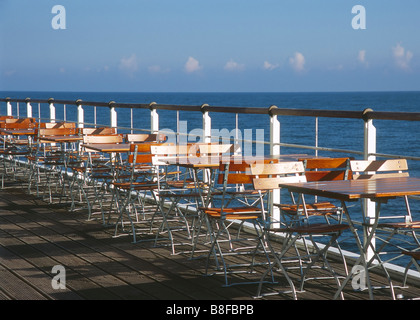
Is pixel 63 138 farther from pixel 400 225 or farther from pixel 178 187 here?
pixel 400 225

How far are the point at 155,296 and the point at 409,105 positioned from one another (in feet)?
257

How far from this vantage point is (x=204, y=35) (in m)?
60.7

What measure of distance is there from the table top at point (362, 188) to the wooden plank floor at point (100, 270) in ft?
2.45

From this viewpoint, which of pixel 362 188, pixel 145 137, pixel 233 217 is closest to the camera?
pixel 362 188

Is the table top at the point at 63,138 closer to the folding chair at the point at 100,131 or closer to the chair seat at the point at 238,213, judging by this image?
the folding chair at the point at 100,131

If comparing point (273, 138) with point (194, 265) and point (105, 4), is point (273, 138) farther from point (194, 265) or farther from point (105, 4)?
point (105, 4)

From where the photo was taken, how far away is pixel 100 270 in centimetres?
524

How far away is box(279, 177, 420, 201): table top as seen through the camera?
3855mm

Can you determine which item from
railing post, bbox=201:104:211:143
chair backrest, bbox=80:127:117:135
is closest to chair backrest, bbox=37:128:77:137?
chair backrest, bbox=80:127:117:135

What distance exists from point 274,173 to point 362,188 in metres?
0.82

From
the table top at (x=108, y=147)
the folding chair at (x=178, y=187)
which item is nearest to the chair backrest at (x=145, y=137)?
the table top at (x=108, y=147)

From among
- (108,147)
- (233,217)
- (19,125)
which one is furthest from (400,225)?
(19,125)

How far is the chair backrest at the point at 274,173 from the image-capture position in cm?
462

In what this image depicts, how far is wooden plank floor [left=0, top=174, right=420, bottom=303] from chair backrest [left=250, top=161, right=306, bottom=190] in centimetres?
71
